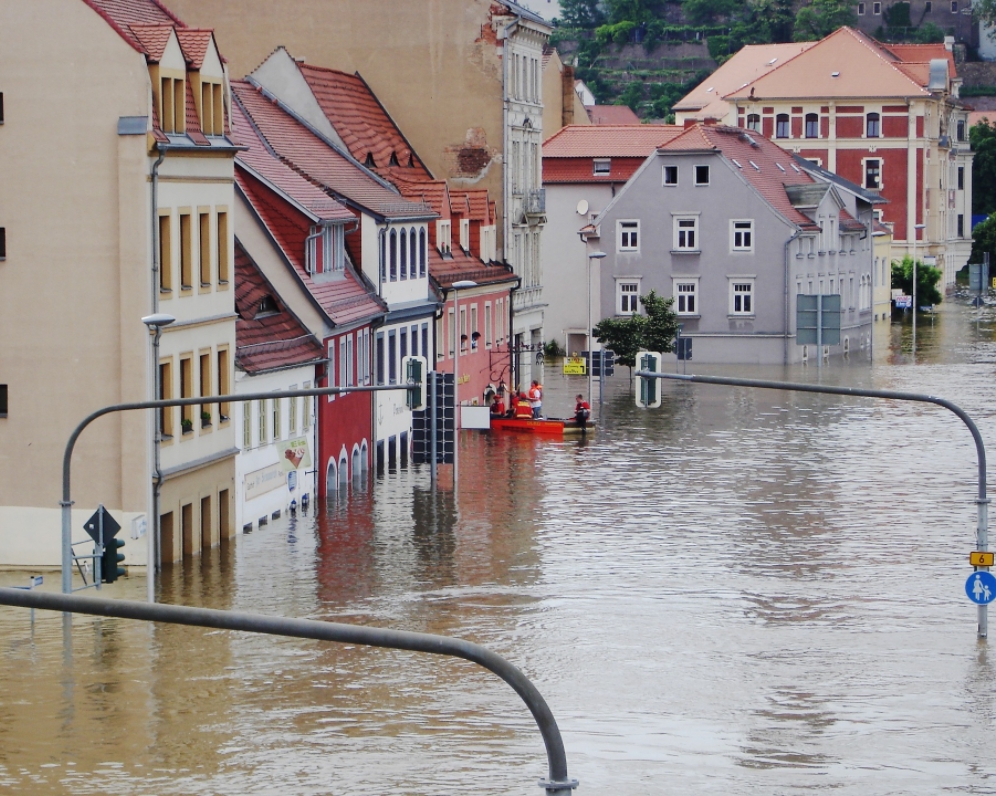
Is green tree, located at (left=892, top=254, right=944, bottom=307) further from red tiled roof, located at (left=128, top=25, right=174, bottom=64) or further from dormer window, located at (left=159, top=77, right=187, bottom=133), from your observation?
red tiled roof, located at (left=128, top=25, right=174, bottom=64)

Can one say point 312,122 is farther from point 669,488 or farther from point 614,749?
point 614,749

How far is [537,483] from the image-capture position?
52.4 m

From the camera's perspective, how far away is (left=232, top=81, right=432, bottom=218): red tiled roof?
56.5 m

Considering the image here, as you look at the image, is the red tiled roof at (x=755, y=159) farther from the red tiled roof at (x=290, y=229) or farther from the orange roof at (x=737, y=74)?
the orange roof at (x=737, y=74)

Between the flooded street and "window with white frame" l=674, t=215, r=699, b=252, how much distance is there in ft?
115

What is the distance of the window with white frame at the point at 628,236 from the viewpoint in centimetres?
9112

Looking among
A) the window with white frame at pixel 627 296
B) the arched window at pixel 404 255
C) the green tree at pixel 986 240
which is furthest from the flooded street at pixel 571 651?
the green tree at pixel 986 240

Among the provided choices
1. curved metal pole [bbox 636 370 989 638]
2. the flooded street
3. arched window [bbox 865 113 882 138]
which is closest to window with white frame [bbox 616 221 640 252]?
the flooded street

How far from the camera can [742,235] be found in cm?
8975

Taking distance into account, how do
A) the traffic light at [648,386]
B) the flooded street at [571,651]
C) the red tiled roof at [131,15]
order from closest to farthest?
the flooded street at [571,651] → the traffic light at [648,386] → the red tiled roof at [131,15]

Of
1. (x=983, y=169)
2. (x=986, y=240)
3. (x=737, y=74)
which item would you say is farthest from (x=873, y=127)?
(x=983, y=169)

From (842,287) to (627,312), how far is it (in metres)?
13.1

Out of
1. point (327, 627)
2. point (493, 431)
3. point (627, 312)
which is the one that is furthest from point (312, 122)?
point (327, 627)

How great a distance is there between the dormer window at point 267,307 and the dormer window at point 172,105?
859 centimetres
